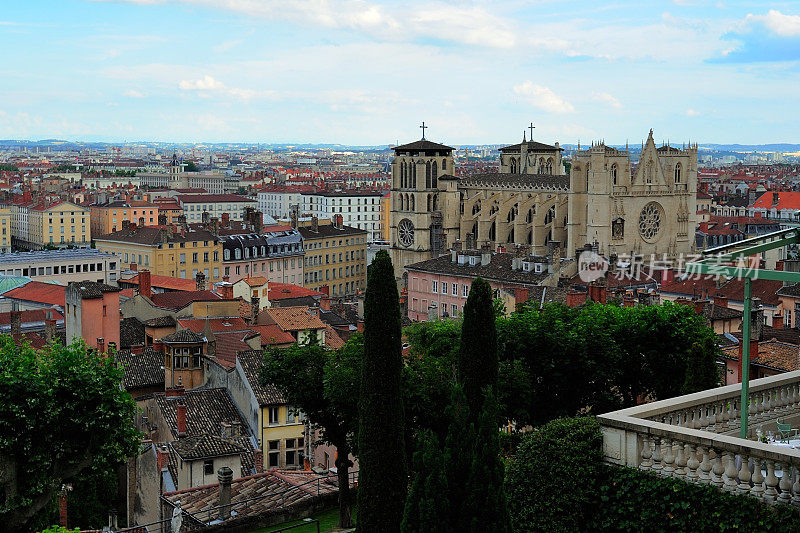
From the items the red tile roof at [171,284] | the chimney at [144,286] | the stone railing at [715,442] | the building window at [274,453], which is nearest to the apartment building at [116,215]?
the red tile roof at [171,284]

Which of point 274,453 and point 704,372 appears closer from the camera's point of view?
point 704,372

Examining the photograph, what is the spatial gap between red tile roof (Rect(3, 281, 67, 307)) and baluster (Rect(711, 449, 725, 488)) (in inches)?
2246

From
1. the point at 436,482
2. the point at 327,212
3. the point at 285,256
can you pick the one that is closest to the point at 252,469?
the point at 436,482

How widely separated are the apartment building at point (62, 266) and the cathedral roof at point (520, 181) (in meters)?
35.1

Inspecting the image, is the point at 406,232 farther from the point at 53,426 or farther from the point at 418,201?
the point at 53,426

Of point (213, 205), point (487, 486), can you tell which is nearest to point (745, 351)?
point (487, 486)

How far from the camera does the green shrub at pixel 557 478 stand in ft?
40.1

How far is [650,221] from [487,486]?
263 feet

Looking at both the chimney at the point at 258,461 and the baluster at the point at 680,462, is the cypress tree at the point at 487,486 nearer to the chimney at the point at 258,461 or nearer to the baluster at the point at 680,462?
the baluster at the point at 680,462

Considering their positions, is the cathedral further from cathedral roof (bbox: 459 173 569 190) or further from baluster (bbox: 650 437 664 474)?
baluster (bbox: 650 437 664 474)

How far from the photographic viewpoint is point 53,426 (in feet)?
85.5

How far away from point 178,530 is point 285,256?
76.2m

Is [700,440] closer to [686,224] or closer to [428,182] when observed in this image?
[686,224]

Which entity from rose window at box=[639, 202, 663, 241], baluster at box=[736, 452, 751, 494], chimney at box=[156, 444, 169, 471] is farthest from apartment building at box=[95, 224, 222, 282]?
baluster at box=[736, 452, 751, 494]
